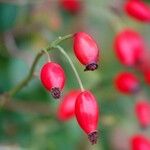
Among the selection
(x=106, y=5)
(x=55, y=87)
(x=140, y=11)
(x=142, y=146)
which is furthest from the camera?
(x=106, y=5)

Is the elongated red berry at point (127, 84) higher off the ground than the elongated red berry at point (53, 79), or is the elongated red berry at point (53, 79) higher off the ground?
the elongated red berry at point (127, 84)

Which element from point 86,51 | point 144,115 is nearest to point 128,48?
point 144,115

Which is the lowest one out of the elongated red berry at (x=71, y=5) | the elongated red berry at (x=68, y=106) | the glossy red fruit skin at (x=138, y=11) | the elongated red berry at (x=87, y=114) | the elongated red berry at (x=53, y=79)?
the elongated red berry at (x=87, y=114)

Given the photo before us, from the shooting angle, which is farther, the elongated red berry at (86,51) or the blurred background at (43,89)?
the blurred background at (43,89)

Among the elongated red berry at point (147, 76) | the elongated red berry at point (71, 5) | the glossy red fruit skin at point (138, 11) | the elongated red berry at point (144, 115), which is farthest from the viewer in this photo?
the elongated red berry at point (71, 5)

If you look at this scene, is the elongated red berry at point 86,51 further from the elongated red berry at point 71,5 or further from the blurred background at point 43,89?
the elongated red berry at point 71,5

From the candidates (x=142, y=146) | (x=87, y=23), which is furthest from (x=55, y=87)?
(x=87, y=23)

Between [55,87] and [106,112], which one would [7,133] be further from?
[55,87]

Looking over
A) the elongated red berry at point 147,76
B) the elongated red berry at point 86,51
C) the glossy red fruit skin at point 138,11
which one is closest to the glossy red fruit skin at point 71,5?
the elongated red berry at point 147,76

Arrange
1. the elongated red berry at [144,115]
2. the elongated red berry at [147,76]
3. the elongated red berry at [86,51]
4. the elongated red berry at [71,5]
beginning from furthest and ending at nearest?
the elongated red berry at [71,5], the elongated red berry at [147,76], the elongated red berry at [144,115], the elongated red berry at [86,51]
